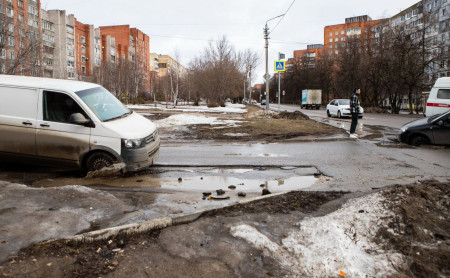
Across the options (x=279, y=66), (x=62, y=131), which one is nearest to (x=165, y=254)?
(x=62, y=131)

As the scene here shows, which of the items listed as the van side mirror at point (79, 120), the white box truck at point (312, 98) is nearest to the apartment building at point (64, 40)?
the white box truck at point (312, 98)

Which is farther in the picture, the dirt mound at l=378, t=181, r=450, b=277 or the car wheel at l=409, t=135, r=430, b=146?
the car wheel at l=409, t=135, r=430, b=146

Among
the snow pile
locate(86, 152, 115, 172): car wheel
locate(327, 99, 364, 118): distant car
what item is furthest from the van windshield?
locate(327, 99, 364, 118): distant car

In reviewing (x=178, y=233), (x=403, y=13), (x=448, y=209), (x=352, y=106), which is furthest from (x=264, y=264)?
(x=403, y=13)

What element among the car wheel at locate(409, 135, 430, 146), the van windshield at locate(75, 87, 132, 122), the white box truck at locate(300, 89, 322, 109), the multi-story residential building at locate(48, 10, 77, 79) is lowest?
the car wheel at locate(409, 135, 430, 146)

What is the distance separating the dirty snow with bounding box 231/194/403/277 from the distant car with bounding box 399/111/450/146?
7.97 metres

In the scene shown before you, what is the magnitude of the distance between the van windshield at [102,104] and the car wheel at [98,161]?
664 millimetres

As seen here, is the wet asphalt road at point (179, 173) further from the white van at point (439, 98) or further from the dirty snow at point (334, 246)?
the white van at point (439, 98)

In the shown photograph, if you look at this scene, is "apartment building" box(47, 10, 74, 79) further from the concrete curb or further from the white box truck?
the concrete curb

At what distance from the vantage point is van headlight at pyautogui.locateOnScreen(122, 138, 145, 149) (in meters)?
6.06

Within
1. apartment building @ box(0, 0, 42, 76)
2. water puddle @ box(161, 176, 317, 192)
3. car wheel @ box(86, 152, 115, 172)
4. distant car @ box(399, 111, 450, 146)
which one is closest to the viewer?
water puddle @ box(161, 176, 317, 192)

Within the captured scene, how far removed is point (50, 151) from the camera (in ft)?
20.3

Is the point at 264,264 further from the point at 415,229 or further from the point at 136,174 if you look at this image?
the point at 136,174

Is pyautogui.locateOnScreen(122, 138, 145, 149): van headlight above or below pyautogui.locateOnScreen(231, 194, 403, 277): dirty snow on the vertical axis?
above
